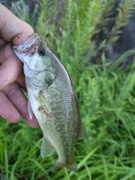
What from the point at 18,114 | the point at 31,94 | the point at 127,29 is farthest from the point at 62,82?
the point at 127,29

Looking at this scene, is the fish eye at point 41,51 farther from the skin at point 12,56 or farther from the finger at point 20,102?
the finger at point 20,102

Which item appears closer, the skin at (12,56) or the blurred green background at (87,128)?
the skin at (12,56)

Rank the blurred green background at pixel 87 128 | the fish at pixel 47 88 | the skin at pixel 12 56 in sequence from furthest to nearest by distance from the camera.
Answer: the blurred green background at pixel 87 128, the skin at pixel 12 56, the fish at pixel 47 88

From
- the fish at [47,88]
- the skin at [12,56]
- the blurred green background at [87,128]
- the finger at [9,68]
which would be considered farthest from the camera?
the blurred green background at [87,128]

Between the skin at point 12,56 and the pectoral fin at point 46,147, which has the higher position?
the skin at point 12,56

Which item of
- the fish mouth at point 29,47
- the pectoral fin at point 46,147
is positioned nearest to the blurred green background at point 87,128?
the pectoral fin at point 46,147

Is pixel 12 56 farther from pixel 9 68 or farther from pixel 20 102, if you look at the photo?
pixel 20 102

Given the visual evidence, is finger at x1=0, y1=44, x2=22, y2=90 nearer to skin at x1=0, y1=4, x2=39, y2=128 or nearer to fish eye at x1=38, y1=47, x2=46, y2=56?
skin at x1=0, y1=4, x2=39, y2=128

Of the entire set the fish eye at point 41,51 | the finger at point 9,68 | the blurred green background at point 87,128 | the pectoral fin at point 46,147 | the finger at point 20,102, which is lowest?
the blurred green background at point 87,128
